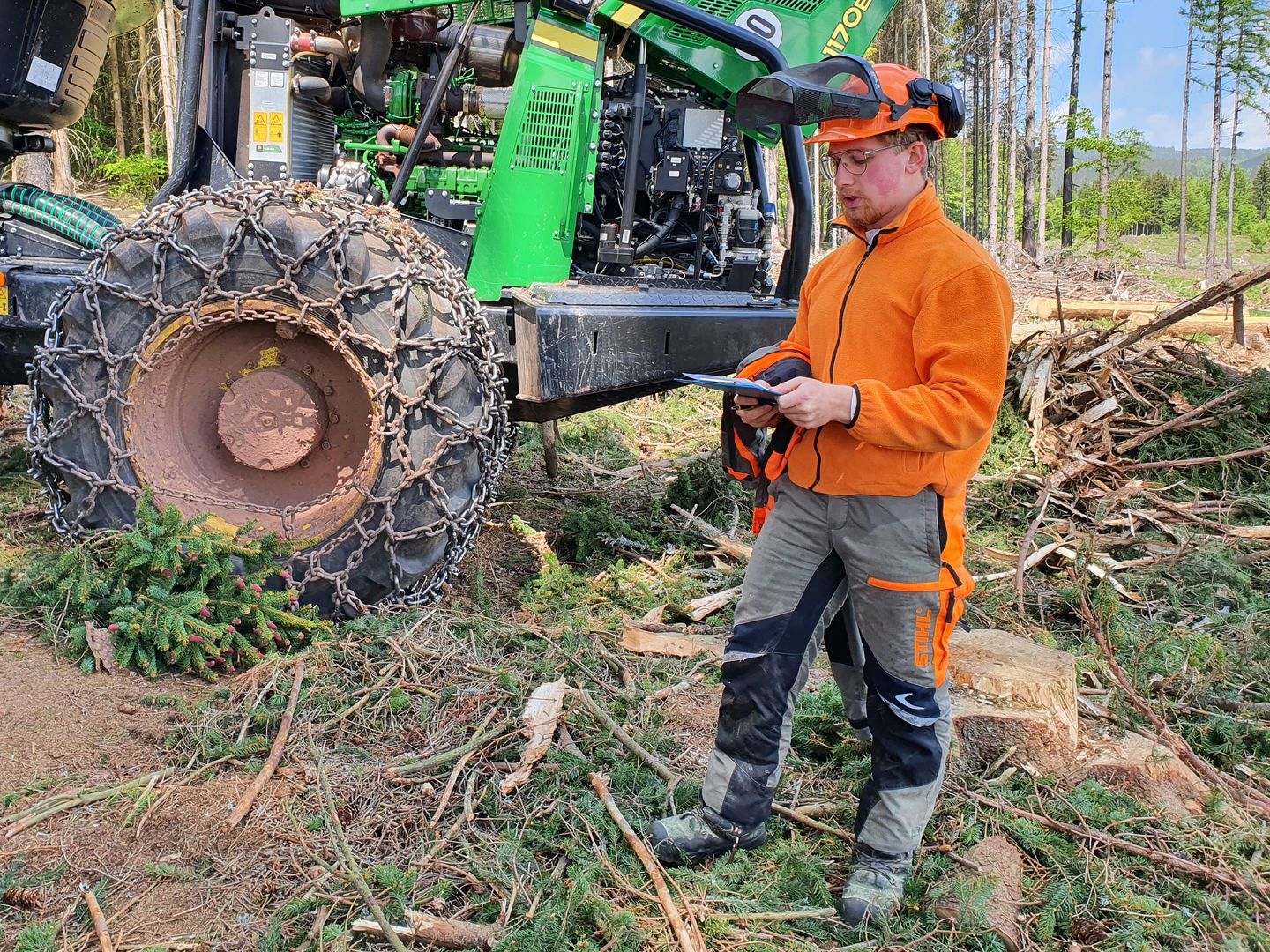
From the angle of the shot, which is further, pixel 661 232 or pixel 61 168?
pixel 61 168

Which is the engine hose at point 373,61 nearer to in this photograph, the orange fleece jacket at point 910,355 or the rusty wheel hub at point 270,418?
the rusty wheel hub at point 270,418

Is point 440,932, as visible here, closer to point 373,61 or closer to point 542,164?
point 542,164

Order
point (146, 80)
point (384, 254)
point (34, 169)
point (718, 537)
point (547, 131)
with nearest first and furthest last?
1. point (384, 254)
2. point (547, 131)
3. point (718, 537)
4. point (34, 169)
5. point (146, 80)

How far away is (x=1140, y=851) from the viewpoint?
275 centimetres

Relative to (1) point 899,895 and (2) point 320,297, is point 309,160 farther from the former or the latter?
(1) point 899,895

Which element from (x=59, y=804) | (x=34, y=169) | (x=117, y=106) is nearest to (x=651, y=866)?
(x=59, y=804)

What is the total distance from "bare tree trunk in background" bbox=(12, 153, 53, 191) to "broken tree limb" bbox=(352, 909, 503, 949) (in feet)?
38.3

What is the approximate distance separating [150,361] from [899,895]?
3179 mm

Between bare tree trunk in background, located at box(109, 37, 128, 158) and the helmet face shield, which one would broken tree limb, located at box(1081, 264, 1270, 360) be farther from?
bare tree trunk in background, located at box(109, 37, 128, 158)

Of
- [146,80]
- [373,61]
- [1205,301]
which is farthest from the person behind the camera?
[146,80]

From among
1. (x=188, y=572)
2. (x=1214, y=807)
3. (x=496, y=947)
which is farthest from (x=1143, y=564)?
(x=188, y=572)

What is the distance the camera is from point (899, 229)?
96.8 inches

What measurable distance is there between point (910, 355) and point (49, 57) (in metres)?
4.66

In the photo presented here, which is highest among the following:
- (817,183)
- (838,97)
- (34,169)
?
(817,183)
